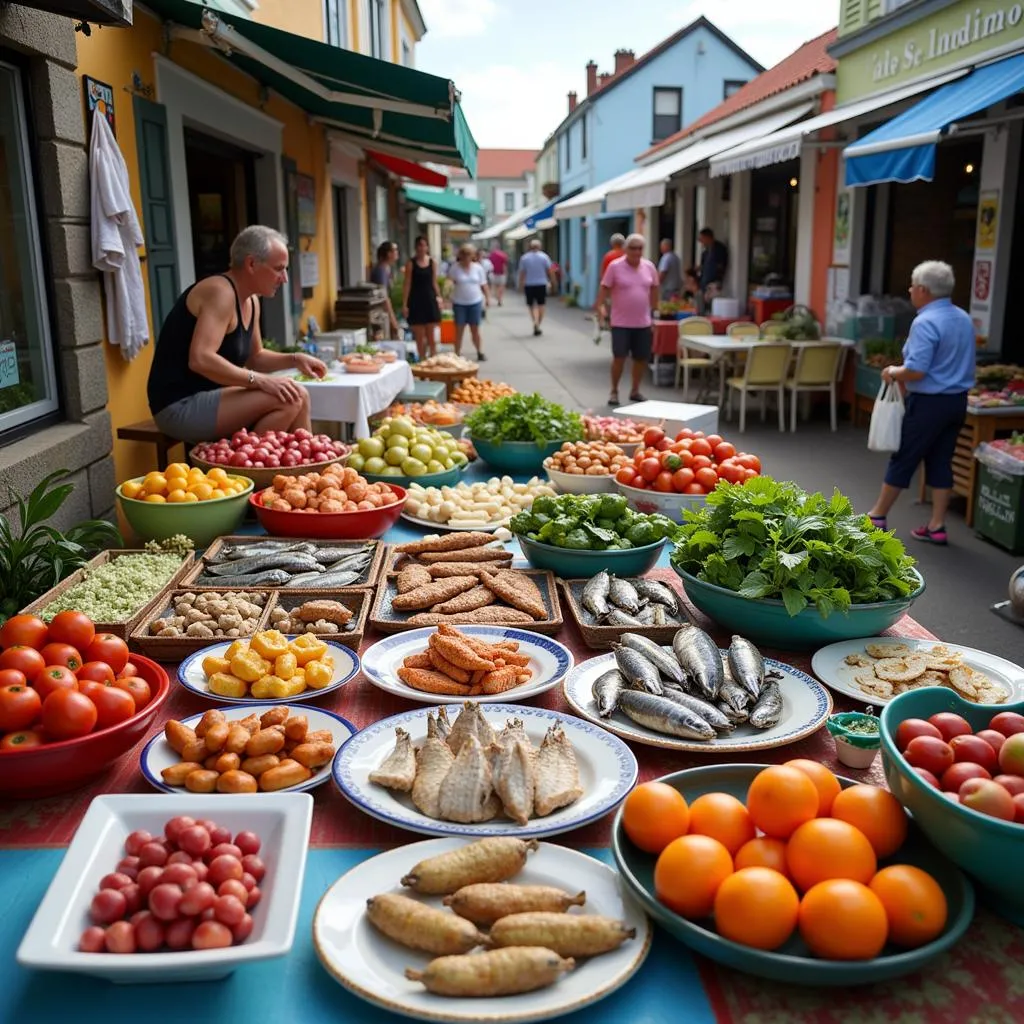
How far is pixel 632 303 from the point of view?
474 inches

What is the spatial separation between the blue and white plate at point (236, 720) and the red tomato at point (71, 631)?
0.90 ft

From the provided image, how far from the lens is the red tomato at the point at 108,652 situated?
221cm

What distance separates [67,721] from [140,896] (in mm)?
526

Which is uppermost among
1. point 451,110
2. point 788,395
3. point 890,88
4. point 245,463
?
point 890,88

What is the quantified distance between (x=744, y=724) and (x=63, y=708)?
1464 millimetres

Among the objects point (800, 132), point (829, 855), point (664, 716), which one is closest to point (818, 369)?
point (800, 132)

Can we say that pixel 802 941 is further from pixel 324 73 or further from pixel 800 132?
pixel 800 132

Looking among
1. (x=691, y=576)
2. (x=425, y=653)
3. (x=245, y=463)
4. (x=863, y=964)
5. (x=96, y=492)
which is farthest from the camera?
(x=96, y=492)

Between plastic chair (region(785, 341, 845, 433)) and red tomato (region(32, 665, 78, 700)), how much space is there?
1029 cm

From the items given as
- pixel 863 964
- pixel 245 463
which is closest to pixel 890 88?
pixel 245 463

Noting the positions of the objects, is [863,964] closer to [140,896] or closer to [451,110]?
[140,896]

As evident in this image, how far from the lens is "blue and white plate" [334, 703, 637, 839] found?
5.99 feet

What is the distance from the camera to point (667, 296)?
18891 millimetres

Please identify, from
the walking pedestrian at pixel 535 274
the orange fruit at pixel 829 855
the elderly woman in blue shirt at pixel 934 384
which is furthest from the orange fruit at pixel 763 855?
the walking pedestrian at pixel 535 274
